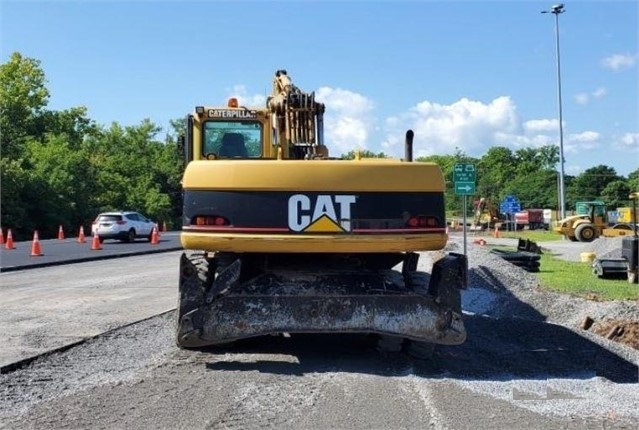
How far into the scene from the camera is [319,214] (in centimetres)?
662

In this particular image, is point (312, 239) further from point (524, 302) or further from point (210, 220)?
point (524, 302)

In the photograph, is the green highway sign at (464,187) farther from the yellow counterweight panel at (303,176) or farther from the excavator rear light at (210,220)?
the excavator rear light at (210,220)

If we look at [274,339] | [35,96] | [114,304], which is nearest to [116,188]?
[35,96]

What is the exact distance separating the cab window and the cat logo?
2541 mm

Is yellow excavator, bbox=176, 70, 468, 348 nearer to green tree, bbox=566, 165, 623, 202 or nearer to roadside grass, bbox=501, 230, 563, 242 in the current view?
roadside grass, bbox=501, 230, 563, 242

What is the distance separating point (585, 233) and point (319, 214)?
37.8 metres

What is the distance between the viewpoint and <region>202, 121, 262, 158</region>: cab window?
896cm

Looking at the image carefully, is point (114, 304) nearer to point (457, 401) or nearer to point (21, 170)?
point (457, 401)

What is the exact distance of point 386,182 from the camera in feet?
22.0

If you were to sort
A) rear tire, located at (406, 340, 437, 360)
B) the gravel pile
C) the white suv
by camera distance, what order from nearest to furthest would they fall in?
rear tire, located at (406, 340, 437, 360), the gravel pile, the white suv

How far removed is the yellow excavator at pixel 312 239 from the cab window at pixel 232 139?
7.14 ft

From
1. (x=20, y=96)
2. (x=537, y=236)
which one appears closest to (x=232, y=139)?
(x=537, y=236)

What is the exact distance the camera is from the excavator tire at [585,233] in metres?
41.1

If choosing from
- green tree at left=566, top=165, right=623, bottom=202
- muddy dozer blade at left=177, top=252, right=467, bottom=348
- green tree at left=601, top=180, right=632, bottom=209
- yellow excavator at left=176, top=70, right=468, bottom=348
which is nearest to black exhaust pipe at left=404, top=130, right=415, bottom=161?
yellow excavator at left=176, top=70, right=468, bottom=348
